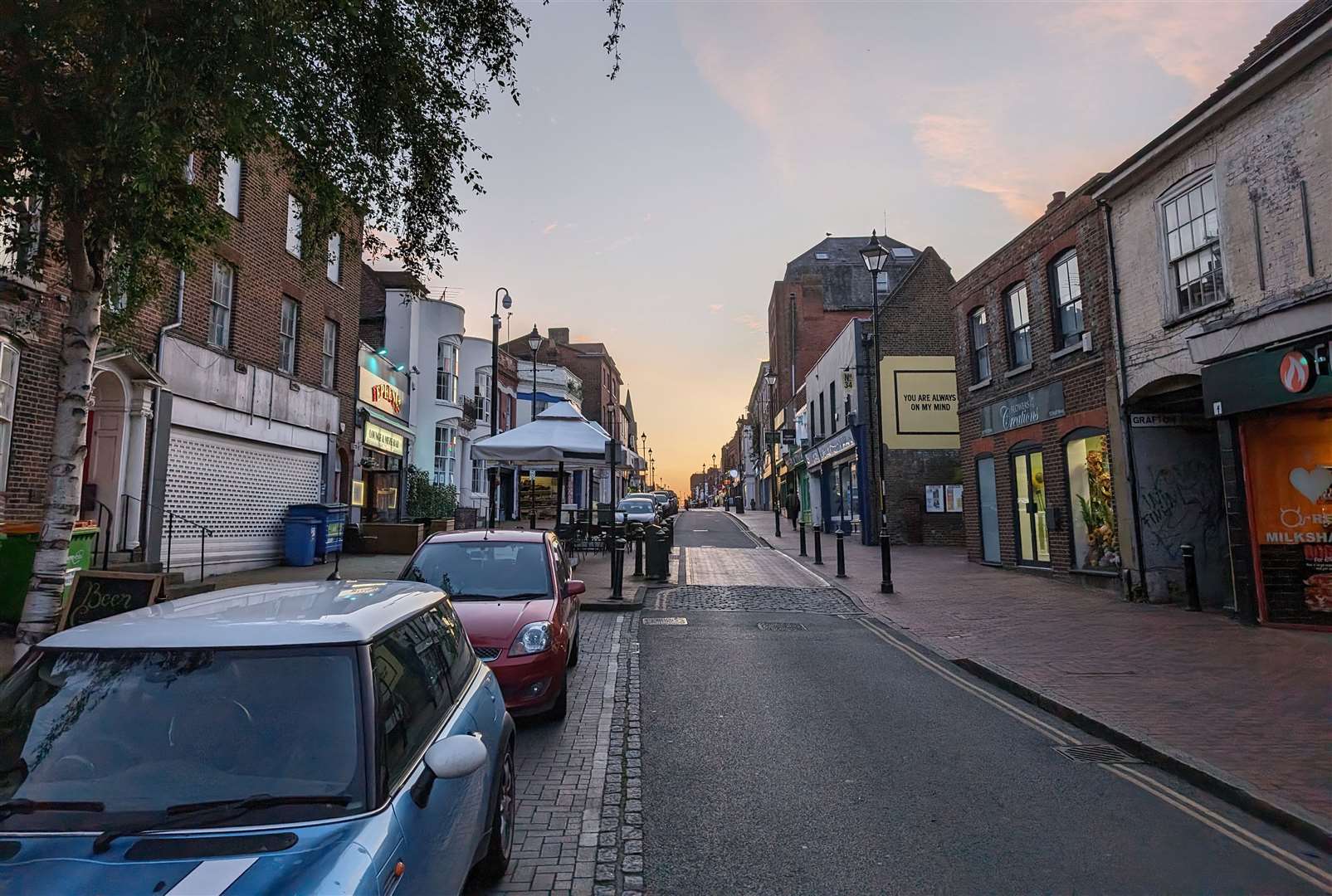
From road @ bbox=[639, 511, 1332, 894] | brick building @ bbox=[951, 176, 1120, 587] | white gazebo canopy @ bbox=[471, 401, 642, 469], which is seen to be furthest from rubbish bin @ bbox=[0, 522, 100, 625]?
brick building @ bbox=[951, 176, 1120, 587]

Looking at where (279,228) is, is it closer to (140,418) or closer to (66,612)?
(140,418)

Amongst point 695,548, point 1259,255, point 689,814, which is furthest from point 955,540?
point 689,814

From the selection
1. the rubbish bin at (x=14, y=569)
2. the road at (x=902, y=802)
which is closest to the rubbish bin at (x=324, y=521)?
the rubbish bin at (x=14, y=569)

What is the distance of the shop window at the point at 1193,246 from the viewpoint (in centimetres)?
1114

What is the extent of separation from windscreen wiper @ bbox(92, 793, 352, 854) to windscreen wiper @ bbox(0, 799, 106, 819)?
6.5 inches

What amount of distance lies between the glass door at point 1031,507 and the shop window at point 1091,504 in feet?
3.20

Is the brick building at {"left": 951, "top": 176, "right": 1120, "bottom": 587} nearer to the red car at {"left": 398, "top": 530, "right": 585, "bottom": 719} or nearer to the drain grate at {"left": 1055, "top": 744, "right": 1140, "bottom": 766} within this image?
the drain grate at {"left": 1055, "top": 744, "right": 1140, "bottom": 766}

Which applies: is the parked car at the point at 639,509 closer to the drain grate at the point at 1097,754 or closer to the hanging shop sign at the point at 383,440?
the hanging shop sign at the point at 383,440

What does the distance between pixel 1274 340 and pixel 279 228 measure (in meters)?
18.4

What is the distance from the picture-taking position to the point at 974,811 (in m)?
4.59

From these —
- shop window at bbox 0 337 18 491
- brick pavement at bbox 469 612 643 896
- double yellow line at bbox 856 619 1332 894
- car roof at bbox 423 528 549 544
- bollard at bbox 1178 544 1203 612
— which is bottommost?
double yellow line at bbox 856 619 1332 894

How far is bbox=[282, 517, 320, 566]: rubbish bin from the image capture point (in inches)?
653

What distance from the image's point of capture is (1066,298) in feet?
50.5

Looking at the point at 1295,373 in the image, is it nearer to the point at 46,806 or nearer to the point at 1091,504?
the point at 1091,504
